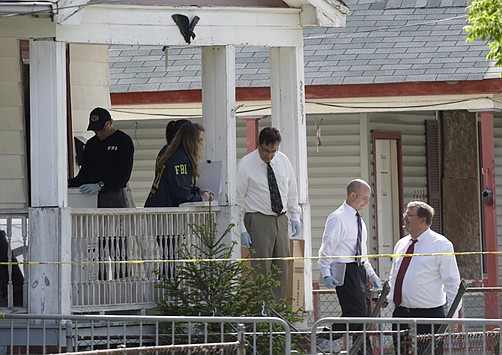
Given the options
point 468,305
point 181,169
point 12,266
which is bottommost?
point 468,305

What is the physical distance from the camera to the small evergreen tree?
40.5ft

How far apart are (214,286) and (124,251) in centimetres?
103

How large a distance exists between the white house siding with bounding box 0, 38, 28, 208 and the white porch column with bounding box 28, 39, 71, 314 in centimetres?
237

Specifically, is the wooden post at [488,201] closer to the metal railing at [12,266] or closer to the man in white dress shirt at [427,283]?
the man in white dress shirt at [427,283]

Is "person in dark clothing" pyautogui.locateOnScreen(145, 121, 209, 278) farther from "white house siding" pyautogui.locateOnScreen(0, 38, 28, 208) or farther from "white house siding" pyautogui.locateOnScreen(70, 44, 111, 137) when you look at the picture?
"white house siding" pyautogui.locateOnScreen(70, 44, 111, 137)

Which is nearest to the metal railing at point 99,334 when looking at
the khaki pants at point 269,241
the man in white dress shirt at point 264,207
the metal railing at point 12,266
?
the metal railing at point 12,266

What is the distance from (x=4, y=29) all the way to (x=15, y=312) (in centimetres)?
248

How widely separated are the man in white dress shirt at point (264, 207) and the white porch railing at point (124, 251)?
441 mm

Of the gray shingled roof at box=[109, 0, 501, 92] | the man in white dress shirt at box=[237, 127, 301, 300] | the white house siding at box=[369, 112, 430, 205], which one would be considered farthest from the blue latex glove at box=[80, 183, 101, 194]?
the white house siding at box=[369, 112, 430, 205]

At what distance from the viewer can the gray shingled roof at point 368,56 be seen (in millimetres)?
19406

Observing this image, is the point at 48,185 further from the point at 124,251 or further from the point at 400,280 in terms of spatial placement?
the point at 400,280

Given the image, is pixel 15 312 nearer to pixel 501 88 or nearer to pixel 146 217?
pixel 146 217

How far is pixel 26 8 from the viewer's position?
1194 centimetres

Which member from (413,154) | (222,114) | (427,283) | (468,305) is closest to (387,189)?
(413,154)
